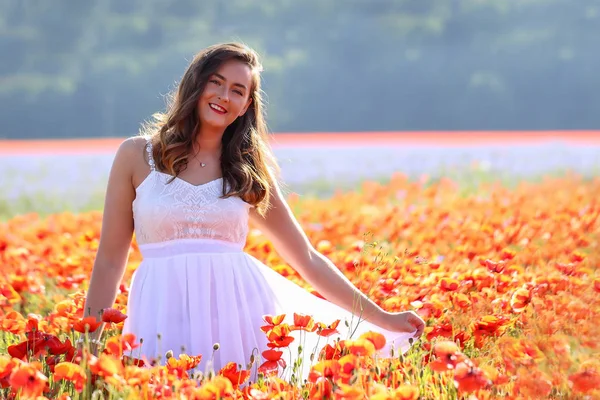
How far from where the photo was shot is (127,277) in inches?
182

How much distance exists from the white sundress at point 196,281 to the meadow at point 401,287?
87 millimetres

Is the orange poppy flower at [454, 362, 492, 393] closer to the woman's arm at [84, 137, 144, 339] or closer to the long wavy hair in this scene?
the long wavy hair

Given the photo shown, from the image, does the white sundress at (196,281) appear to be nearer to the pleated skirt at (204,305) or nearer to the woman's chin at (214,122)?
the pleated skirt at (204,305)

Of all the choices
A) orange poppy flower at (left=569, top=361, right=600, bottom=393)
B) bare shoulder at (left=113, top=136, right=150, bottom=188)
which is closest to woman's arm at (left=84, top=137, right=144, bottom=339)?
bare shoulder at (left=113, top=136, right=150, bottom=188)

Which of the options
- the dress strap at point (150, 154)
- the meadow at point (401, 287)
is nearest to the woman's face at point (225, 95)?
the dress strap at point (150, 154)

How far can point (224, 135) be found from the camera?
3.27 m

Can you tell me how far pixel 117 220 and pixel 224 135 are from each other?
49 cm

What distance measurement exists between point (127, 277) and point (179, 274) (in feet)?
5.66

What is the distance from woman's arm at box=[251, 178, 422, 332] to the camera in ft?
10.3

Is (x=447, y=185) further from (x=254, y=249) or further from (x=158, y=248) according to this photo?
(x=158, y=248)

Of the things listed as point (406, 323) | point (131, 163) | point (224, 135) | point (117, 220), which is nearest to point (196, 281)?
point (117, 220)

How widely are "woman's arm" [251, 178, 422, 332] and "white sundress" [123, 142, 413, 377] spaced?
104 millimetres

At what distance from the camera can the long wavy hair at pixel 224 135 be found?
3074 mm

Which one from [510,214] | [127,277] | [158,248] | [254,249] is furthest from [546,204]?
[158,248]
